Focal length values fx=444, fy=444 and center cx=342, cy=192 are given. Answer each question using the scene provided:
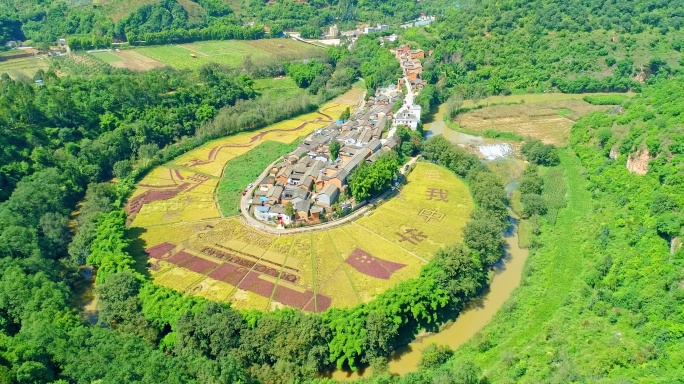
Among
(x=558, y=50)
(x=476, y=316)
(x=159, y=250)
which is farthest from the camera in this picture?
(x=558, y=50)

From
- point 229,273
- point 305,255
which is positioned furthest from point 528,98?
point 229,273

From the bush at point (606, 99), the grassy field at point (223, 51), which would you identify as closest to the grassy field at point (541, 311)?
the bush at point (606, 99)

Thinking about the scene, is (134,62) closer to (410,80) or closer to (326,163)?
(410,80)

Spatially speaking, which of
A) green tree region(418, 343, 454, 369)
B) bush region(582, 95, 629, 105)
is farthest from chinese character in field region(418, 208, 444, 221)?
bush region(582, 95, 629, 105)

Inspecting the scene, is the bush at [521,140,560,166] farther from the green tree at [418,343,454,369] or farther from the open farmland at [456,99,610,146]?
the green tree at [418,343,454,369]

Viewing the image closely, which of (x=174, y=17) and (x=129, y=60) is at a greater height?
(x=174, y=17)
